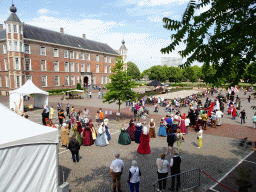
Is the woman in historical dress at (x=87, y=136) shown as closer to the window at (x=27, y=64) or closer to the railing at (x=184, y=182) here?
the railing at (x=184, y=182)

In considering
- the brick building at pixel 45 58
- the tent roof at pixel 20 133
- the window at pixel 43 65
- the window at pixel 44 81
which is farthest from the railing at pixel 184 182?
the window at pixel 43 65

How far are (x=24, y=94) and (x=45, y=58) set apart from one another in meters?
24.9

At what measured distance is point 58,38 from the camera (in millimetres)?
47344

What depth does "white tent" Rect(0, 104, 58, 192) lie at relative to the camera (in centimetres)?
476

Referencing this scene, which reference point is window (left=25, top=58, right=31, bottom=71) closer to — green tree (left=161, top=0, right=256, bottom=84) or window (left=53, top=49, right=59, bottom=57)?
window (left=53, top=49, right=59, bottom=57)

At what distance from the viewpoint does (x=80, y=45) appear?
52906 mm

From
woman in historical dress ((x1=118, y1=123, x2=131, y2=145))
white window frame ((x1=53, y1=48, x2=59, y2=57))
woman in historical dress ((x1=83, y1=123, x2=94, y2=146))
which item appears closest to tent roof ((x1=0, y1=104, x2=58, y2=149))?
woman in historical dress ((x1=83, y1=123, x2=94, y2=146))

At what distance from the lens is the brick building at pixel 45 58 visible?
120 ft

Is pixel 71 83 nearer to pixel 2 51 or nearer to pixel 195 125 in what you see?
pixel 2 51

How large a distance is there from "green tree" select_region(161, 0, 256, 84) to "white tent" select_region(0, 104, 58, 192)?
14.2 ft

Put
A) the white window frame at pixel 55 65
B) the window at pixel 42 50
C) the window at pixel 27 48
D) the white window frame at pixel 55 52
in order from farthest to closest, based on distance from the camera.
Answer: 1. the white window frame at pixel 55 65
2. the white window frame at pixel 55 52
3. the window at pixel 42 50
4. the window at pixel 27 48

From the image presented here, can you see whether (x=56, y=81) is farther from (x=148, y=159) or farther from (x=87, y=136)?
(x=148, y=159)

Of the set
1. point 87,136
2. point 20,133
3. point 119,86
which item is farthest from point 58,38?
point 20,133

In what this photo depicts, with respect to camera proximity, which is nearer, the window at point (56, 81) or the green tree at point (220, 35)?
the green tree at point (220, 35)
